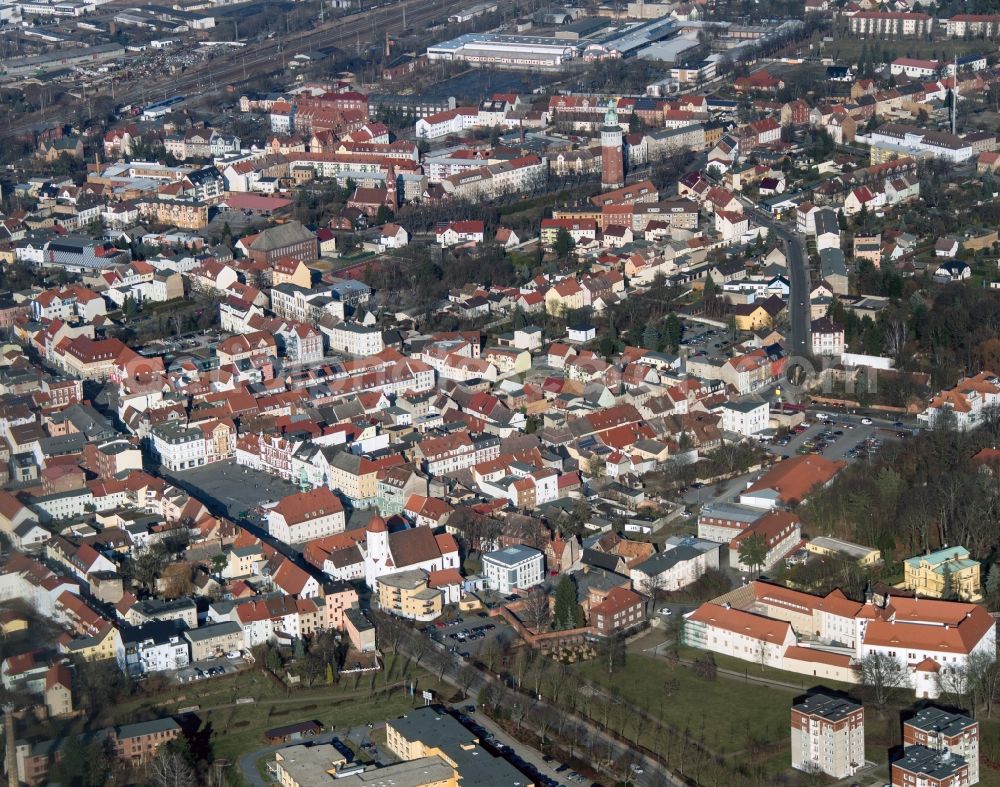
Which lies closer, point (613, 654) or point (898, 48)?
point (613, 654)

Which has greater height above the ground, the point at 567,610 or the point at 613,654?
the point at 567,610

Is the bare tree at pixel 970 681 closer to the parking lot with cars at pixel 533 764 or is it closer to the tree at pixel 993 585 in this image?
the tree at pixel 993 585

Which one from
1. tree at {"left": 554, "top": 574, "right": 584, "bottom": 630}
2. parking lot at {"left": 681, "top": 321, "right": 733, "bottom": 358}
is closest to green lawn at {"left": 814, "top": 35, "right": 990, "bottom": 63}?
parking lot at {"left": 681, "top": 321, "right": 733, "bottom": 358}

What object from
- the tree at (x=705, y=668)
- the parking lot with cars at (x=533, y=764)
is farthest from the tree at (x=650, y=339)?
the parking lot with cars at (x=533, y=764)

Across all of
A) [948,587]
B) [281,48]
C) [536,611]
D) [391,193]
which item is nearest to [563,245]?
[391,193]

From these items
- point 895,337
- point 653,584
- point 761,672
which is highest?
point 895,337

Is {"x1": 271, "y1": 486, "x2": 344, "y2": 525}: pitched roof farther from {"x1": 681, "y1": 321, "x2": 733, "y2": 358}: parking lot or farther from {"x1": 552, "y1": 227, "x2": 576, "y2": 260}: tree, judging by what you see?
{"x1": 552, "y1": 227, "x2": 576, "y2": 260}: tree

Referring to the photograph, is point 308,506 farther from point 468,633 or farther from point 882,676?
point 882,676

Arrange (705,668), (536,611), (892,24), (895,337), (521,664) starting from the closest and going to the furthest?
1. (705,668)
2. (521,664)
3. (536,611)
4. (895,337)
5. (892,24)

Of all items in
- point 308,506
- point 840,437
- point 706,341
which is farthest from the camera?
point 706,341
